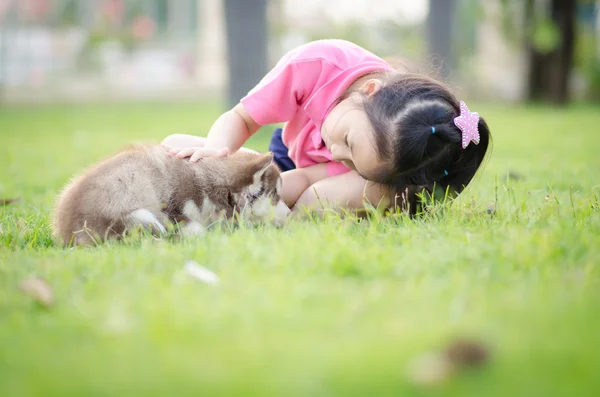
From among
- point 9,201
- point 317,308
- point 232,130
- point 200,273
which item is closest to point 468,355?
point 317,308

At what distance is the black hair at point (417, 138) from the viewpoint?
3.07 metres

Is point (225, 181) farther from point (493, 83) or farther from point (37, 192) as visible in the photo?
point (493, 83)

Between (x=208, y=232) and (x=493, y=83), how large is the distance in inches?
608

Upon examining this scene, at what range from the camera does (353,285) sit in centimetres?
204

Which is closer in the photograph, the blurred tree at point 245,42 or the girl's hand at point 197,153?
the girl's hand at point 197,153

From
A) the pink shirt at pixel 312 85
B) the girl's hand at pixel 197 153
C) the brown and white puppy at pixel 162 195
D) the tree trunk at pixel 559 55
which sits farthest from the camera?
the tree trunk at pixel 559 55

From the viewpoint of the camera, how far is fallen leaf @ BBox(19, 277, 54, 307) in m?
1.95

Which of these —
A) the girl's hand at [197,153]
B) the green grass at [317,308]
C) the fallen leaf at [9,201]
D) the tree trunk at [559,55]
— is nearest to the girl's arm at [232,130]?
the girl's hand at [197,153]

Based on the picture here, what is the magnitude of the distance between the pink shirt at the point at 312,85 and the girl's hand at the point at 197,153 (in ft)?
1.39

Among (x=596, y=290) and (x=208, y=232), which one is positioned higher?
(x=596, y=290)

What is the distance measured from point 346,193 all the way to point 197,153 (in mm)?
828

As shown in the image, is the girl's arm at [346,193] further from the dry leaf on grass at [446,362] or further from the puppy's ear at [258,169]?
the dry leaf on grass at [446,362]

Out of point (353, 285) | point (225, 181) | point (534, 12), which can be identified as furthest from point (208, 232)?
point (534, 12)

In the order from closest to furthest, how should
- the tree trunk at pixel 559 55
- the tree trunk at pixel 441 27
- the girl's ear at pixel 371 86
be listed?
the girl's ear at pixel 371 86, the tree trunk at pixel 441 27, the tree trunk at pixel 559 55
